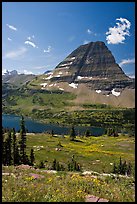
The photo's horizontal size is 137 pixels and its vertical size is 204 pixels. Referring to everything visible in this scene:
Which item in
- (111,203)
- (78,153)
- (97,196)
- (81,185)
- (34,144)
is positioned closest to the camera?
(111,203)

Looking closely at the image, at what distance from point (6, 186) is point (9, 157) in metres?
56.8

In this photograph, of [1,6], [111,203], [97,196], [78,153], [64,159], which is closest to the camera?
[1,6]

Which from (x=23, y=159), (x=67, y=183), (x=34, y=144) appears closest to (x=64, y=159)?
(x=23, y=159)

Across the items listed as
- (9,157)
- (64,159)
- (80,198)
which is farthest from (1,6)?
(64,159)

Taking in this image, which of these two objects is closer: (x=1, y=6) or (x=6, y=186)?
(x=1, y=6)

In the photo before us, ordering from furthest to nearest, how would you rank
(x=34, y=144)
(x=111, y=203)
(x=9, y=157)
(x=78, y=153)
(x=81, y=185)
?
(x=34, y=144) < (x=78, y=153) < (x=9, y=157) < (x=81, y=185) < (x=111, y=203)

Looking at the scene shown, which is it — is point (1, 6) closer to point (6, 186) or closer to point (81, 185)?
point (6, 186)

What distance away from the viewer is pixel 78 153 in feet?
345

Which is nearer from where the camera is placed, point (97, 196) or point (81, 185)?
point (97, 196)

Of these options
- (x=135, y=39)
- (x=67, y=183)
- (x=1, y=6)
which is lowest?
(x=67, y=183)

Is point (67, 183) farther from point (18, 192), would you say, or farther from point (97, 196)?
point (18, 192)

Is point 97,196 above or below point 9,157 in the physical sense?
above

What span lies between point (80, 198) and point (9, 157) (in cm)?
5843

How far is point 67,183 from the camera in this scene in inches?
476
